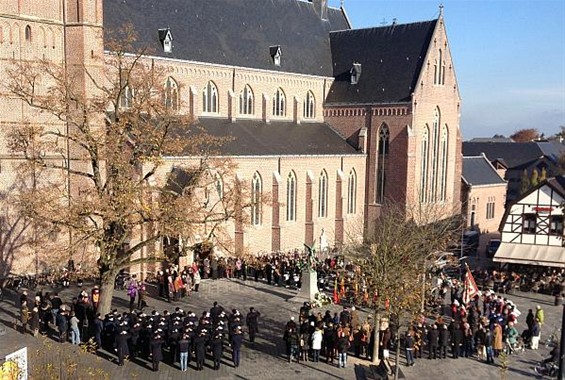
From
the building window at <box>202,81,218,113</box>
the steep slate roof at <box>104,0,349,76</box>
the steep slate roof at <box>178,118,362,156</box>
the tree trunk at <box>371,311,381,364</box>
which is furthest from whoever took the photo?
the building window at <box>202,81,218,113</box>

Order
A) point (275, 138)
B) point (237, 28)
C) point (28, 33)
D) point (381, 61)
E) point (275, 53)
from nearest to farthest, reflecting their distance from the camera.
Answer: point (28, 33)
point (275, 138)
point (237, 28)
point (275, 53)
point (381, 61)

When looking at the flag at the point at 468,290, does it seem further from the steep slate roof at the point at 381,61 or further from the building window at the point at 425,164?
the steep slate roof at the point at 381,61

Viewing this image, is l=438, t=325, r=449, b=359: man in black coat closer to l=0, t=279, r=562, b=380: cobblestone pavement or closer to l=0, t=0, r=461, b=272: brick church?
l=0, t=279, r=562, b=380: cobblestone pavement

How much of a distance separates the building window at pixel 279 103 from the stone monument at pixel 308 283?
18337 mm

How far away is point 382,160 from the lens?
44312 millimetres

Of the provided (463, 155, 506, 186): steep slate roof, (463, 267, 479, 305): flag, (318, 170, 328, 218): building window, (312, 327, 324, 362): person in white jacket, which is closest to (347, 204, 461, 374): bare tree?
(312, 327, 324, 362): person in white jacket

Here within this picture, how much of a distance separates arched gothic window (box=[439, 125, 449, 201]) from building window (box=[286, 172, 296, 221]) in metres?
14.1

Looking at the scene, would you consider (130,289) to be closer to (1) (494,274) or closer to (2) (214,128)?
(2) (214,128)

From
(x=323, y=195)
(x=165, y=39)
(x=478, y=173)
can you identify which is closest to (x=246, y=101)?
(x=165, y=39)

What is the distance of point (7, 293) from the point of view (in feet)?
88.4

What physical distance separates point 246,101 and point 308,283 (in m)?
18.0

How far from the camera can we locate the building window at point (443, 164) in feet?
154

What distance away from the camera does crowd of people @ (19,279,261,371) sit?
62.4ft

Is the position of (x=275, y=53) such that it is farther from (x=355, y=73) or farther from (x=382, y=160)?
(x=382, y=160)
